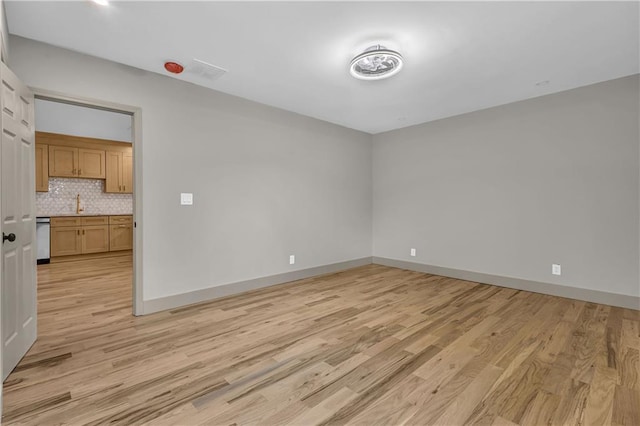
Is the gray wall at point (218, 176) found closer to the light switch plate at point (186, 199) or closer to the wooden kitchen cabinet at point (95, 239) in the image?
the light switch plate at point (186, 199)

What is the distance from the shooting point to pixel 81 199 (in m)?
6.57

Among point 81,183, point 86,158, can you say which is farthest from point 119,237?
point 86,158

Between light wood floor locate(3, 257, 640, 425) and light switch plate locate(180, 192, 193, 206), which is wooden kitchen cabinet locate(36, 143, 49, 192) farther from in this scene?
light switch plate locate(180, 192, 193, 206)

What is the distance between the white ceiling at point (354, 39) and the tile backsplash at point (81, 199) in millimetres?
5050

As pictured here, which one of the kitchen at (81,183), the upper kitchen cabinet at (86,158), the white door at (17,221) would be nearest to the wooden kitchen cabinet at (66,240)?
the kitchen at (81,183)

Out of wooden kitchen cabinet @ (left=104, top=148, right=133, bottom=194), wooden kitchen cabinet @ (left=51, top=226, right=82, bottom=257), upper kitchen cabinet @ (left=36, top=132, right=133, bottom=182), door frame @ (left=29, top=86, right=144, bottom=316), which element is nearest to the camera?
door frame @ (left=29, top=86, right=144, bottom=316)

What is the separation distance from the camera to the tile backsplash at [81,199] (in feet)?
20.3

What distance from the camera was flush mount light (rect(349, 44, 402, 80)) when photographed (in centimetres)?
260

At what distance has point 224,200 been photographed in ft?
12.3

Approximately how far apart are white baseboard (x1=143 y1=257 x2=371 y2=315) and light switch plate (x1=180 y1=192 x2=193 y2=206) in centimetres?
105

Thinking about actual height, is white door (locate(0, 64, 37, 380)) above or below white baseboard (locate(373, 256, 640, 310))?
above

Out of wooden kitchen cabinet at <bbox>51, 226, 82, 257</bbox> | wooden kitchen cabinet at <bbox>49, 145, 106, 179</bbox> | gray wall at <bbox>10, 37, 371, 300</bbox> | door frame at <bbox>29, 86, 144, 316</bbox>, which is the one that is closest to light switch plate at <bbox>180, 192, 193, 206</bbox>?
gray wall at <bbox>10, 37, 371, 300</bbox>

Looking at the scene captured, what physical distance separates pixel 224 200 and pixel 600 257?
4.61 m

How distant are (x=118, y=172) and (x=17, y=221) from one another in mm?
5449
